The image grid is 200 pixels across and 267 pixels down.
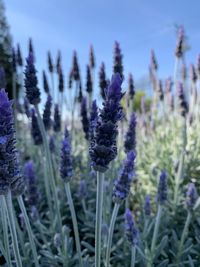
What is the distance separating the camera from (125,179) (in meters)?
1.97

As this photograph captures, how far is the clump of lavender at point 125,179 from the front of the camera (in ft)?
6.41

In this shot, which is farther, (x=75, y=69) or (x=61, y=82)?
(x=61, y=82)

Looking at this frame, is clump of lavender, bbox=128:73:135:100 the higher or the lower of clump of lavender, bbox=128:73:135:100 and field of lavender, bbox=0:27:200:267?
the higher

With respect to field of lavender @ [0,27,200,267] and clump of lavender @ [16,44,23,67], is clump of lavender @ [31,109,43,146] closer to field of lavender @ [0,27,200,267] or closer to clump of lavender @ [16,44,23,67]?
field of lavender @ [0,27,200,267]

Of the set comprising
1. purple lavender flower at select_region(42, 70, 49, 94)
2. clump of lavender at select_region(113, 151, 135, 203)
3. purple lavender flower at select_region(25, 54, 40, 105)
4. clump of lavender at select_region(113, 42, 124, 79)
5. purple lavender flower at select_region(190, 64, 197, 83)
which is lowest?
clump of lavender at select_region(113, 151, 135, 203)

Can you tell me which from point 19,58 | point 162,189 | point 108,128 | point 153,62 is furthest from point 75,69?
point 108,128

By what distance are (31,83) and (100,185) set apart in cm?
107

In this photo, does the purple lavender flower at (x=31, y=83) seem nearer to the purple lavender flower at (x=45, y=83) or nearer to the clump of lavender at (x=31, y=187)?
the clump of lavender at (x=31, y=187)

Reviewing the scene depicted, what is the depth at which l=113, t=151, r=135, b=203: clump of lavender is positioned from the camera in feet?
6.41

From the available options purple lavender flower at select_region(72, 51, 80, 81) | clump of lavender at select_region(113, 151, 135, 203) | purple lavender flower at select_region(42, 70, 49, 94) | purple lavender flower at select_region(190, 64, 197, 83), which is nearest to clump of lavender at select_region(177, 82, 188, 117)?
purple lavender flower at select_region(190, 64, 197, 83)

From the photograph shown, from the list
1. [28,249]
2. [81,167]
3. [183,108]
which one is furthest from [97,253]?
[81,167]

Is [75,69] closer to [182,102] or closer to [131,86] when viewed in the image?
[131,86]

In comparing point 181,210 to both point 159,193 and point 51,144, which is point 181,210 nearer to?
point 159,193

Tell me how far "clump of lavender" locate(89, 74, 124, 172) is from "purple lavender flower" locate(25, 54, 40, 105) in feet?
3.07
